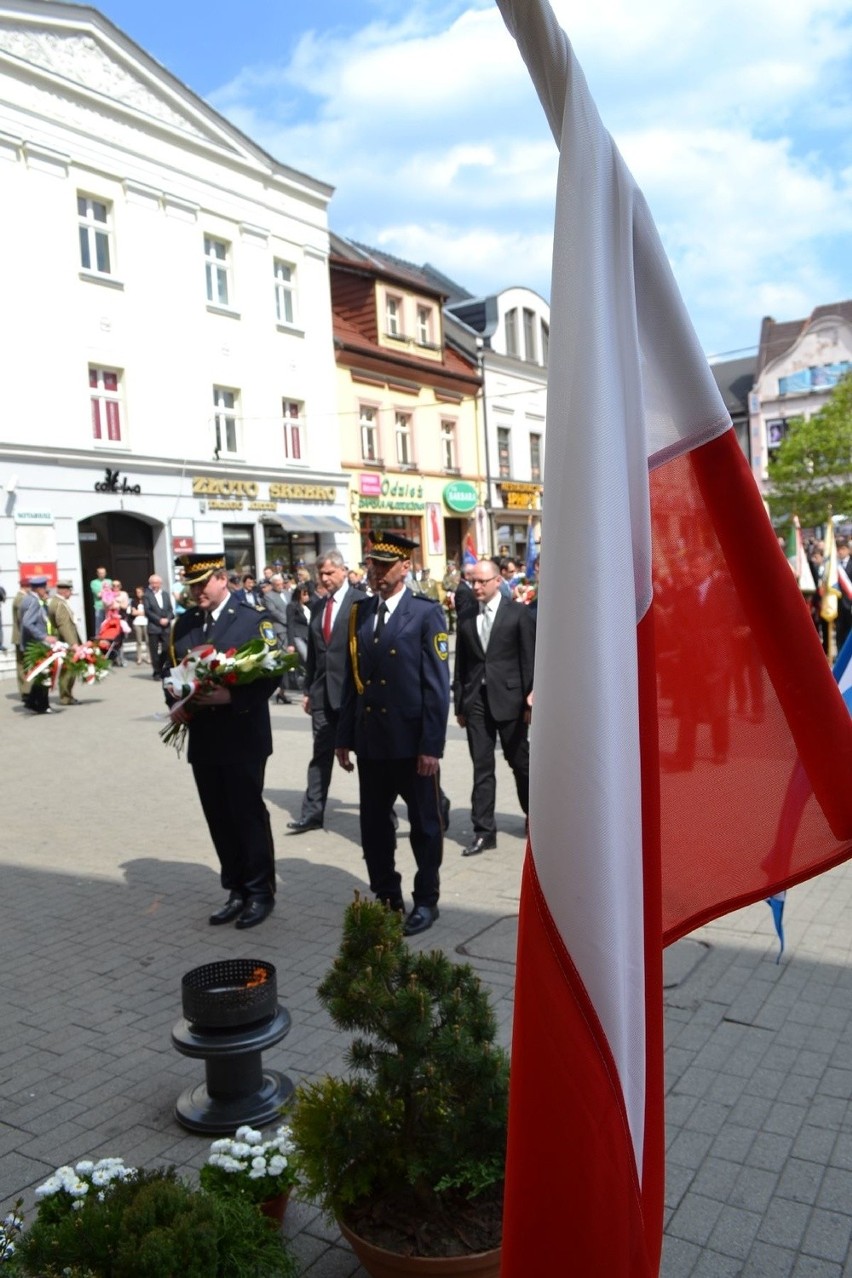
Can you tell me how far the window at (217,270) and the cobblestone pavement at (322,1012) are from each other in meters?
21.9

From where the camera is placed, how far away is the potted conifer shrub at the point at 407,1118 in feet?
9.32

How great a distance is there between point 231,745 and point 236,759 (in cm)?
8

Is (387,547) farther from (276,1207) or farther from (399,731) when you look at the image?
(276,1207)

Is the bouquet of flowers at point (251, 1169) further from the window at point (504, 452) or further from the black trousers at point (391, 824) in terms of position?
the window at point (504, 452)

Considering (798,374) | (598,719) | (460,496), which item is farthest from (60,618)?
(798,374)

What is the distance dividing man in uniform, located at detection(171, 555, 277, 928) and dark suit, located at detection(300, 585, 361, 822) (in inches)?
66.6

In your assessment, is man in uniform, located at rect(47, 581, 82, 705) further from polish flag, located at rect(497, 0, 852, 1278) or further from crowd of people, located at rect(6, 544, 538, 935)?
polish flag, located at rect(497, 0, 852, 1278)

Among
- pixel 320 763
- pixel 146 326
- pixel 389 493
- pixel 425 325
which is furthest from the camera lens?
pixel 425 325

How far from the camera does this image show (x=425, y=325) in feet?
121

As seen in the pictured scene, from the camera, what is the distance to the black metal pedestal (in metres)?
3.88

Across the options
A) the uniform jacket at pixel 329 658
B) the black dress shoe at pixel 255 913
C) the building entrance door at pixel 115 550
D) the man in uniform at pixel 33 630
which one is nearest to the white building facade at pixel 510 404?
the building entrance door at pixel 115 550

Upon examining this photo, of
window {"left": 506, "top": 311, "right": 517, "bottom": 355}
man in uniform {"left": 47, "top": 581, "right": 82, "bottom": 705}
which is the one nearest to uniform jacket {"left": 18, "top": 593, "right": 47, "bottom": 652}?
man in uniform {"left": 47, "top": 581, "right": 82, "bottom": 705}

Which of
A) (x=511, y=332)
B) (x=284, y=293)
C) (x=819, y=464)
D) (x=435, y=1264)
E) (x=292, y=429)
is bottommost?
(x=435, y=1264)

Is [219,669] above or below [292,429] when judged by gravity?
below
